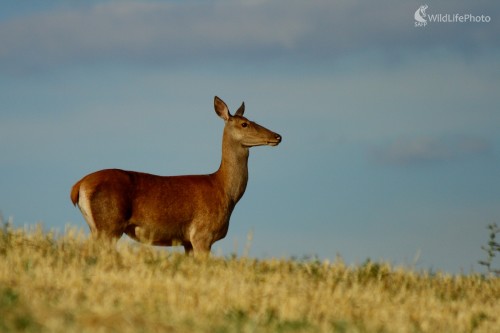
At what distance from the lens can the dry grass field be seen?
8336mm

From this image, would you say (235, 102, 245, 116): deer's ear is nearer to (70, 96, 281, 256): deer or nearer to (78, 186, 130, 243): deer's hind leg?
(70, 96, 281, 256): deer

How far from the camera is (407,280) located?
12.9m

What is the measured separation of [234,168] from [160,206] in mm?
1776

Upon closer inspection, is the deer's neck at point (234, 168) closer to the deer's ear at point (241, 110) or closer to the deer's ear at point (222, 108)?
the deer's ear at point (222, 108)

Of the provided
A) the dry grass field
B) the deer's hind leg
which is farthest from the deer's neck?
the dry grass field

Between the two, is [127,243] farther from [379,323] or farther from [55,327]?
[55,327]

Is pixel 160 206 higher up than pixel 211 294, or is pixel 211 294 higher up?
pixel 160 206

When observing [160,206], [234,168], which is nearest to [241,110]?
[234,168]

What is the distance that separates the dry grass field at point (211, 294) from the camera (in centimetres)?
834

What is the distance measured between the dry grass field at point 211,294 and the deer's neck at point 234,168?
3035mm

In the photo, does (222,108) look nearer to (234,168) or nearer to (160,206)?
(234,168)

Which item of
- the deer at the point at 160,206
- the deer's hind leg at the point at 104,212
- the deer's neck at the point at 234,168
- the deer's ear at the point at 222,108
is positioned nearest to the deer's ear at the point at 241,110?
the deer's ear at the point at 222,108

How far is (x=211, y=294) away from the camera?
9945 mm

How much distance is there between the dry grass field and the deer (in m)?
1.10
